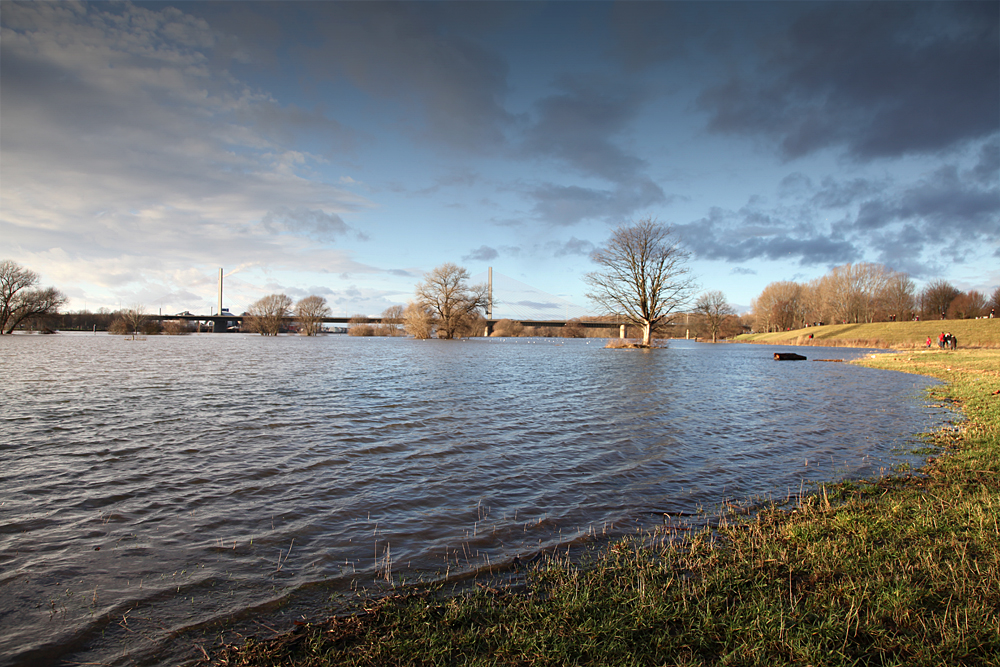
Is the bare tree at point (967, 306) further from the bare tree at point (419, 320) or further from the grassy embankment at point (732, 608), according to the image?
the grassy embankment at point (732, 608)

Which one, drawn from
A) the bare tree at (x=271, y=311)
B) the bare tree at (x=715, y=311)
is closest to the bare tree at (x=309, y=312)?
the bare tree at (x=271, y=311)

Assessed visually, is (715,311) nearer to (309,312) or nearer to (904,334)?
(904,334)

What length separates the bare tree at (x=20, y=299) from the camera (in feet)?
232

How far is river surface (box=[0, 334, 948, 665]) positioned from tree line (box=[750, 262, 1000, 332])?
107m

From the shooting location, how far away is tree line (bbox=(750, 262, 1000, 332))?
9506cm

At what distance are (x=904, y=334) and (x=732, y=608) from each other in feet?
267

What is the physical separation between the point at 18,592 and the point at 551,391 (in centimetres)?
1507

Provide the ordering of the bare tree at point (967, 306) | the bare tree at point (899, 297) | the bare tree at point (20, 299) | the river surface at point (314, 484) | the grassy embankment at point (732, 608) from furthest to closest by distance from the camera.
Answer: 1. the bare tree at point (899, 297)
2. the bare tree at point (967, 306)
3. the bare tree at point (20, 299)
4. the river surface at point (314, 484)
5. the grassy embankment at point (732, 608)

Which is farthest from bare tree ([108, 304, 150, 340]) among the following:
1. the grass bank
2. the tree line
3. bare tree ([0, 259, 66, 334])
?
the tree line

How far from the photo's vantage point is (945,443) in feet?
29.4

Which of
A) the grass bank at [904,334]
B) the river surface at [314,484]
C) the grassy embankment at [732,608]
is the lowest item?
the river surface at [314,484]

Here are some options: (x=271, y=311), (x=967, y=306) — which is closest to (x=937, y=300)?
(x=967, y=306)

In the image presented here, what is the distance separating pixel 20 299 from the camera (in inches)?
2886

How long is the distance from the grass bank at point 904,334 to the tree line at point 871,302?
22265mm
